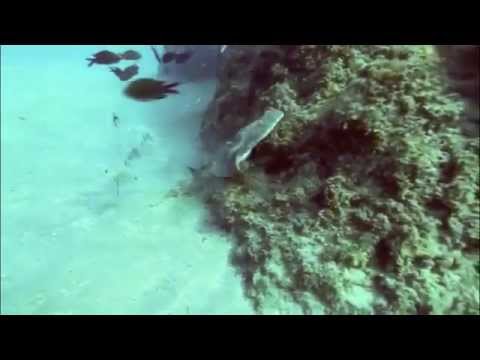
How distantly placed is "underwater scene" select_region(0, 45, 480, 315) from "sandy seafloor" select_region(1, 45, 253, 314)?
0.8 inches

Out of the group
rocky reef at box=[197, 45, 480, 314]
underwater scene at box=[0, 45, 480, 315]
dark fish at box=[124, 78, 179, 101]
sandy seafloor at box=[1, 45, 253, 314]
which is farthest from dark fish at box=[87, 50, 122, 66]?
rocky reef at box=[197, 45, 480, 314]

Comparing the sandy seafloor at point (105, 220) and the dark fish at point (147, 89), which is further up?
the dark fish at point (147, 89)

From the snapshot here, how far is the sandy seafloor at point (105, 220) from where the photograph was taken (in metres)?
3.52

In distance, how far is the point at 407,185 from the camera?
317 cm

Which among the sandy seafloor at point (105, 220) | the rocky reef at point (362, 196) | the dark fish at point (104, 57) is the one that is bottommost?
the sandy seafloor at point (105, 220)

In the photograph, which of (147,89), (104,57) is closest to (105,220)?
(147,89)

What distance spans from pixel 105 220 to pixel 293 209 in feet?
6.99

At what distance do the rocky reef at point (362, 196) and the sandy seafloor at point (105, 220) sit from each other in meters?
0.40

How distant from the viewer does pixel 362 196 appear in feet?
11.1

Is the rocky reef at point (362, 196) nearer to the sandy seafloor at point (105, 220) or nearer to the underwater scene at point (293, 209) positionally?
the underwater scene at point (293, 209)

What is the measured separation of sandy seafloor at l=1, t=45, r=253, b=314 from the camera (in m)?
3.52

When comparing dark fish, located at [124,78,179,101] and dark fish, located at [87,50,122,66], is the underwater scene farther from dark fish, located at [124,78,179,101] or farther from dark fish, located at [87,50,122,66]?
dark fish, located at [87,50,122,66]

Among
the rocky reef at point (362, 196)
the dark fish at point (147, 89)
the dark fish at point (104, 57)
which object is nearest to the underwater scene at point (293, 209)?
the rocky reef at point (362, 196)
